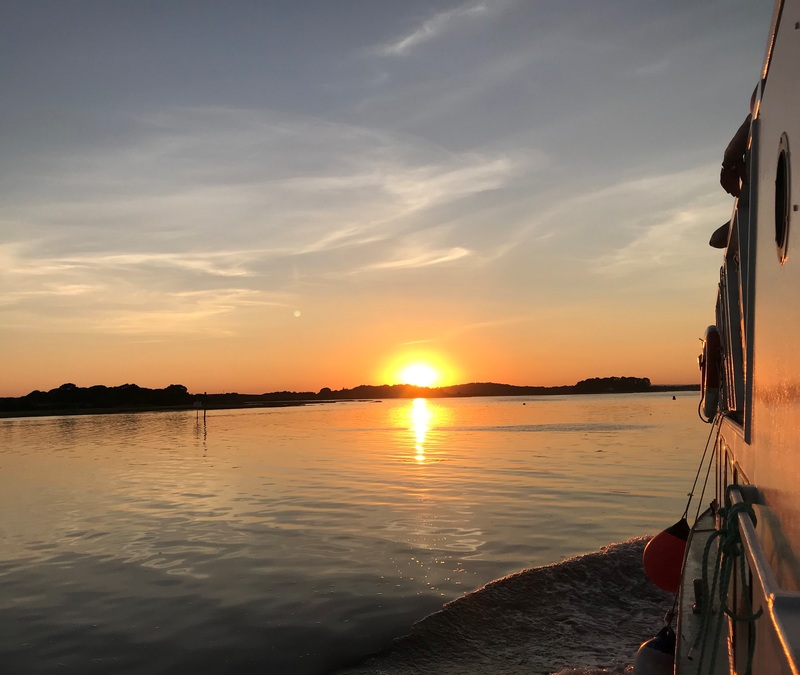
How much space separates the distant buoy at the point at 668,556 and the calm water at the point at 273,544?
172 cm

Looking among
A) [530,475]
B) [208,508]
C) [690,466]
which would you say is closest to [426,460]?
[530,475]

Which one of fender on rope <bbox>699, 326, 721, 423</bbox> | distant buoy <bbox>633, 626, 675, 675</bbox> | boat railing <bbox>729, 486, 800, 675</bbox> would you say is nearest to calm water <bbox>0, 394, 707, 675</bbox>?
distant buoy <bbox>633, 626, 675, 675</bbox>

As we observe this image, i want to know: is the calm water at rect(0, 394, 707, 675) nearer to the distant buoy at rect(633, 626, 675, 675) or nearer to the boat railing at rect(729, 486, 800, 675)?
the distant buoy at rect(633, 626, 675, 675)

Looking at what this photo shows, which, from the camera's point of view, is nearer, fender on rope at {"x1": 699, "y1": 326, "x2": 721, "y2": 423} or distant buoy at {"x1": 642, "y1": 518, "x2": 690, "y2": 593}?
distant buoy at {"x1": 642, "y1": 518, "x2": 690, "y2": 593}

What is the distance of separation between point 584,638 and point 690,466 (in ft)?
66.3

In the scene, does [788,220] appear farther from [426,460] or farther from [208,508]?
[426,460]

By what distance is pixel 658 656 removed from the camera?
6.96 meters

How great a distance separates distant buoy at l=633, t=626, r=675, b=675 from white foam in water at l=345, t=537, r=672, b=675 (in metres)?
1.16

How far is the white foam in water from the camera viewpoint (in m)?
8.41

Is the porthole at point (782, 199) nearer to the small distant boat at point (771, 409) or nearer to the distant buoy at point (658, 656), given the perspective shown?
the small distant boat at point (771, 409)

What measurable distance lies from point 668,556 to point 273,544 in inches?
354

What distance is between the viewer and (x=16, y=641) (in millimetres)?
9141

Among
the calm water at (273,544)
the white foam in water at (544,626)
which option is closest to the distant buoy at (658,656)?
the white foam in water at (544,626)

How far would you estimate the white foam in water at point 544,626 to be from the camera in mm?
8414
